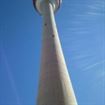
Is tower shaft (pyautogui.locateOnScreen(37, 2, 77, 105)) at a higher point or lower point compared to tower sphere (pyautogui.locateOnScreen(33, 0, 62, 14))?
higher

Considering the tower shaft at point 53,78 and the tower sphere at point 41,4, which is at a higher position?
the tower shaft at point 53,78

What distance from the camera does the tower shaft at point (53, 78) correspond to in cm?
2109

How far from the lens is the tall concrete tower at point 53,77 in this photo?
69.3ft

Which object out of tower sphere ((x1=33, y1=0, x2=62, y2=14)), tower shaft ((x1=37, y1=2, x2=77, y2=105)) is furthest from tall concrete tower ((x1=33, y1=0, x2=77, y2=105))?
tower sphere ((x1=33, y1=0, x2=62, y2=14))

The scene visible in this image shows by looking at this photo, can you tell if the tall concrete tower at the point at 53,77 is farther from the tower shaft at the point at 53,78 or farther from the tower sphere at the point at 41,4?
the tower sphere at the point at 41,4

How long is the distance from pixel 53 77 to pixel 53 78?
10 cm

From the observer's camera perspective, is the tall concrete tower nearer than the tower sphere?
A: Yes

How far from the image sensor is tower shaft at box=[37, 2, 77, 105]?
21.1 m

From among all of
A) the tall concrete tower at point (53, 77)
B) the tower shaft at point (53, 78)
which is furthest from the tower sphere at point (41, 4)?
Answer: the tower shaft at point (53, 78)

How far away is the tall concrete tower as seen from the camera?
69.3ft

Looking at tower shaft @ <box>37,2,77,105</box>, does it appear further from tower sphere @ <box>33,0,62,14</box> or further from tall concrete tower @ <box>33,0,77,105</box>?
tower sphere @ <box>33,0,62,14</box>

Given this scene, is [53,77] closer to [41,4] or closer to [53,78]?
[53,78]

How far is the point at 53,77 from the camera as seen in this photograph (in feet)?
75.4

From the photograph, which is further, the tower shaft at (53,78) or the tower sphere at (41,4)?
the tower sphere at (41,4)
